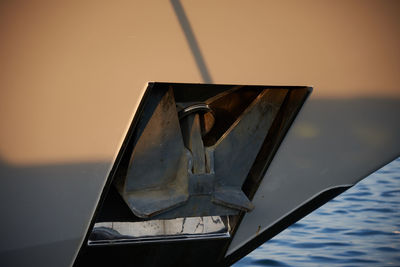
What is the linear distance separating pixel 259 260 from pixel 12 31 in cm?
259

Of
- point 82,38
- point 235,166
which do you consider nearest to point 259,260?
point 235,166

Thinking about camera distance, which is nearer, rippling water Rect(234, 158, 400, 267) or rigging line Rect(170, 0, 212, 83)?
rigging line Rect(170, 0, 212, 83)

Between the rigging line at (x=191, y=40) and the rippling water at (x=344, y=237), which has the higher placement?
the rigging line at (x=191, y=40)

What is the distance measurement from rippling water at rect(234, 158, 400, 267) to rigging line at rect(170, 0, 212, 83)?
2117 mm

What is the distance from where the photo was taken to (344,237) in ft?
12.5

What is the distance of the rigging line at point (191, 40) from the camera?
4.67 ft

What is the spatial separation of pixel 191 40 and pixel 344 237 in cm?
286

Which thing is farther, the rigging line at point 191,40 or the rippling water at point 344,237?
the rippling water at point 344,237

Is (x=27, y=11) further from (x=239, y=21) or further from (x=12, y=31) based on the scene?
(x=239, y=21)

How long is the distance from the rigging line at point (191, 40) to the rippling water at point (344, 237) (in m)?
2.12

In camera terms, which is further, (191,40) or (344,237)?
(344,237)

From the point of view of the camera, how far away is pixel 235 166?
1.85 metres

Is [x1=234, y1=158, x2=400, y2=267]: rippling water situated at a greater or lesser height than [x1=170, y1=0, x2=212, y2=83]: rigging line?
lesser

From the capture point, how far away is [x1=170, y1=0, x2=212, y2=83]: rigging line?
4.67 ft
